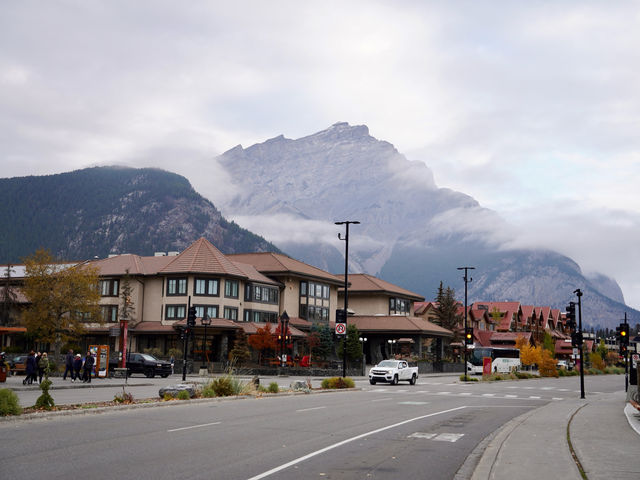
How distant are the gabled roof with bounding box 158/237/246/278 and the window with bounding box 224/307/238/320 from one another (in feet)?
11.8

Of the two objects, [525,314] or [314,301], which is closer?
[314,301]

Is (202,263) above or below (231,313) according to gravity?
above

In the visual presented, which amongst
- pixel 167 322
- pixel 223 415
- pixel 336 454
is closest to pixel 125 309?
pixel 167 322

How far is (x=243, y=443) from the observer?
1316 cm

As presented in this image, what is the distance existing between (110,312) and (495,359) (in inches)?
1784

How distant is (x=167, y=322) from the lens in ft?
222

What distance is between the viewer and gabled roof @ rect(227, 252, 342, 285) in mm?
77125

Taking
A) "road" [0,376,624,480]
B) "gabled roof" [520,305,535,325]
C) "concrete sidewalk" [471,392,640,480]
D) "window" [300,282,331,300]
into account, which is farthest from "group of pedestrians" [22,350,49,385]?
"gabled roof" [520,305,535,325]

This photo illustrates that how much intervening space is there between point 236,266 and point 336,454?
61294 millimetres

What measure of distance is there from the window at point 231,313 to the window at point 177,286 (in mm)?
4633

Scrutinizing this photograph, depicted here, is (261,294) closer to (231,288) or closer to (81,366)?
(231,288)

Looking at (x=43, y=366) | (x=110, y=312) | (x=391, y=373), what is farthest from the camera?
(x=110, y=312)

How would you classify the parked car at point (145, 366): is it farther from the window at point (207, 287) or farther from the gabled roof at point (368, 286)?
the gabled roof at point (368, 286)

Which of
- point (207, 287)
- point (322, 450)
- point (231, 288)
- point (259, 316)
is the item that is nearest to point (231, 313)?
point (231, 288)
